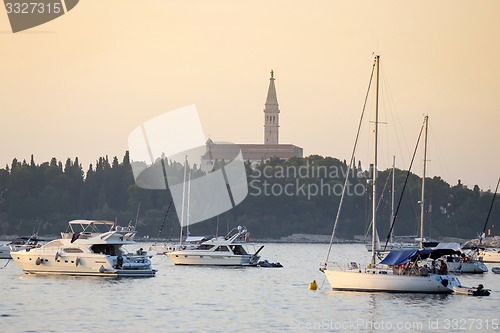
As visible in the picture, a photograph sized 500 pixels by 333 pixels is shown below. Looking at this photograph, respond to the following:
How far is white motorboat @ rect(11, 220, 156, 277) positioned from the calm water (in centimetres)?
75

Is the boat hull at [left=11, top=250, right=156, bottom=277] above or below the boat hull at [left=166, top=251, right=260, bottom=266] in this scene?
below

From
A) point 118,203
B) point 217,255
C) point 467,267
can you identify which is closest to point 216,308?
point 217,255

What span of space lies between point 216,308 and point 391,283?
857 cm

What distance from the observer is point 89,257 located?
68500mm

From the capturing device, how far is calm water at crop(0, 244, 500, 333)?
160ft

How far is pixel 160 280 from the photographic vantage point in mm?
71438

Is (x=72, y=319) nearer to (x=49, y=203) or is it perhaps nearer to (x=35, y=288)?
(x=35, y=288)

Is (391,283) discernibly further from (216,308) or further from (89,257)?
(89,257)

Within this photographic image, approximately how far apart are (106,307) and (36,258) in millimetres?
17122

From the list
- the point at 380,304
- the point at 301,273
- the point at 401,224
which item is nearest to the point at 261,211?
the point at 401,224

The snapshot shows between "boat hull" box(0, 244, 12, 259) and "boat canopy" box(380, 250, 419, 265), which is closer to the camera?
"boat canopy" box(380, 250, 419, 265)

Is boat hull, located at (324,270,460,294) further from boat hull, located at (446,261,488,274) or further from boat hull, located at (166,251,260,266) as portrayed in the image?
boat hull, located at (166,251,260,266)

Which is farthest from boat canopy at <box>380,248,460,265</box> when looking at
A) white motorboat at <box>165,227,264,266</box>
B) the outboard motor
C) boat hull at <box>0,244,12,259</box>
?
boat hull at <box>0,244,12,259</box>

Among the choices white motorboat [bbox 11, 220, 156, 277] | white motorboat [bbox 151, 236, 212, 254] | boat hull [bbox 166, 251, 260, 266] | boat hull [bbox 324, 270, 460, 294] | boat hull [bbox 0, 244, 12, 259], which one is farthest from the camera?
boat hull [bbox 0, 244, 12, 259]
